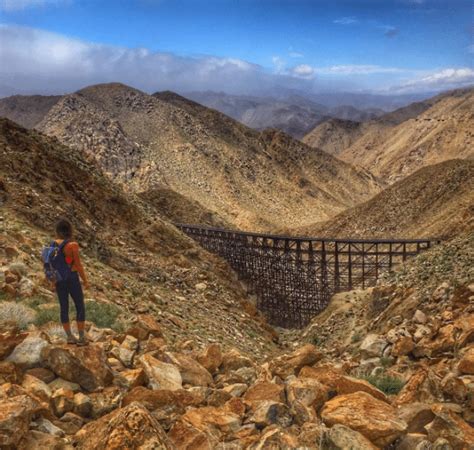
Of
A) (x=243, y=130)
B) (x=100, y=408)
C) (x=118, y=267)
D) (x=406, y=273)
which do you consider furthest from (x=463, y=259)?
(x=243, y=130)

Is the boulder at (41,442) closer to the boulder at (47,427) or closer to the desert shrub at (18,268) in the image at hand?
the boulder at (47,427)

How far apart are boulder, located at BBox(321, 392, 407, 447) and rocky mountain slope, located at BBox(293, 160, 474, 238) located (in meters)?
36.3

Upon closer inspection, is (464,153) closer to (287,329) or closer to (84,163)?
(287,329)

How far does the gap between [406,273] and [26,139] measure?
1884cm

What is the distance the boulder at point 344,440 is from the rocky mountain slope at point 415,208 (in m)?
37.2

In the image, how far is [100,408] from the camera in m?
5.84

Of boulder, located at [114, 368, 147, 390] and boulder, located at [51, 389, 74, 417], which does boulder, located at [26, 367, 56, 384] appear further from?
boulder, located at [114, 368, 147, 390]

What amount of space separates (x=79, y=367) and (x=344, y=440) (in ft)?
10.6

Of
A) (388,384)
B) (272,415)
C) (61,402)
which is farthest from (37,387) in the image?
(388,384)

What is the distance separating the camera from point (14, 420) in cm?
490

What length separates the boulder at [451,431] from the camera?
5387mm

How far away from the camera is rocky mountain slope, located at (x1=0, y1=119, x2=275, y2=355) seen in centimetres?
1352

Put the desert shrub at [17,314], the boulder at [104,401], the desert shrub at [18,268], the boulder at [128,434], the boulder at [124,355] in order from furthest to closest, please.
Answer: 1. the desert shrub at [18,268]
2. the desert shrub at [17,314]
3. the boulder at [124,355]
4. the boulder at [104,401]
5. the boulder at [128,434]

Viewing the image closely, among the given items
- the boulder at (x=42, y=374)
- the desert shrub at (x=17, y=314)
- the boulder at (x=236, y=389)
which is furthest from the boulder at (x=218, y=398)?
the desert shrub at (x=17, y=314)
